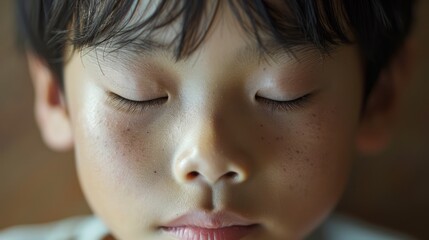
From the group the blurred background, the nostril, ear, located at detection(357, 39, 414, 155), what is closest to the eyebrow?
the nostril

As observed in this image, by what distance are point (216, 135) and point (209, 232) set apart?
11 cm

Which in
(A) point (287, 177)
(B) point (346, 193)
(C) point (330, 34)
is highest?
(C) point (330, 34)

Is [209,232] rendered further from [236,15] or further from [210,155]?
[236,15]

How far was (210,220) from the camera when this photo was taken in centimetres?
72

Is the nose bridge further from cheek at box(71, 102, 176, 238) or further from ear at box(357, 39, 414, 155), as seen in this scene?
ear at box(357, 39, 414, 155)

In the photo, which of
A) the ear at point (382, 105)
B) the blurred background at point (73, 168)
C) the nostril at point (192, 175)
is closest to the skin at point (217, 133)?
the nostril at point (192, 175)

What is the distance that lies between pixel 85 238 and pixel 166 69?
0.39m

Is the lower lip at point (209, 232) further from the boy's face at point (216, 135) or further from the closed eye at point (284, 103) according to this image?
the closed eye at point (284, 103)

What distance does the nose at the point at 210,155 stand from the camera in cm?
67

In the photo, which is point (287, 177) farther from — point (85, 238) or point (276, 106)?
point (85, 238)

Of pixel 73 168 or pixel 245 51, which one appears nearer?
pixel 245 51

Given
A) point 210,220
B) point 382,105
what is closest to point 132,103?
point 210,220

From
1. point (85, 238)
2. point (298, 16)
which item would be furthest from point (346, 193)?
point (298, 16)

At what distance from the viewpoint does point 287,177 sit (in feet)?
2.37
